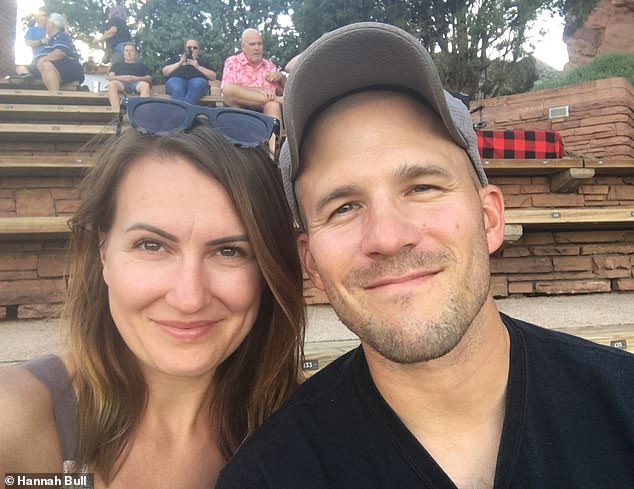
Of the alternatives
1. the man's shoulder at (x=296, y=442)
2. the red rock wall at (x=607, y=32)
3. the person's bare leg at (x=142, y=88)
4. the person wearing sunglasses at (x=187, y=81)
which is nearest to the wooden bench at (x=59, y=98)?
the person wearing sunglasses at (x=187, y=81)

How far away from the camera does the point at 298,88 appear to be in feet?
4.41

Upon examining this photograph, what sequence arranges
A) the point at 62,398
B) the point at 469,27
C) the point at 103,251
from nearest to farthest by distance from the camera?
the point at 62,398 → the point at 103,251 → the point at 469,27

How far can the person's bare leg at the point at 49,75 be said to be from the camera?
6566mm

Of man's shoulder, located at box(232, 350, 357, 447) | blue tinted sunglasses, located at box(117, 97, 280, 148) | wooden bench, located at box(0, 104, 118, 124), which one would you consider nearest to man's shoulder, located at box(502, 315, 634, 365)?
man's shoulder, located at box(232, 350, 357, 447)

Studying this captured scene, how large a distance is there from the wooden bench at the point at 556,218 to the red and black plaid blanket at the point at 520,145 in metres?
1.36

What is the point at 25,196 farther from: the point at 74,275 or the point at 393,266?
the point at 393,266

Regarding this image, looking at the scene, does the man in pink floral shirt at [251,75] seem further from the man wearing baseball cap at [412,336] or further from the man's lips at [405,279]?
the man's lips at [405,279]

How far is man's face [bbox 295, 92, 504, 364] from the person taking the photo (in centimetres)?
124

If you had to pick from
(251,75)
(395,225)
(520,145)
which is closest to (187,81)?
(251,75)

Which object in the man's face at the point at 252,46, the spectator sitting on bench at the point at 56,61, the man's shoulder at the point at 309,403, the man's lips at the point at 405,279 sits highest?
the spectator sitting on bench at the point at 56,61

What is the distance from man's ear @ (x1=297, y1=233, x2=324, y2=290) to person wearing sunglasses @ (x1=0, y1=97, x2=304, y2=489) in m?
0.05

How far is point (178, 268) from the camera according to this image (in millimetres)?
1372

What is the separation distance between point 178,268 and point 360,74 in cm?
75

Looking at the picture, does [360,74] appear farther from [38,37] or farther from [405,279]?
[38,37]
